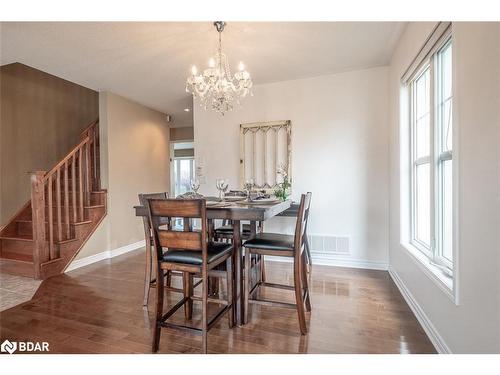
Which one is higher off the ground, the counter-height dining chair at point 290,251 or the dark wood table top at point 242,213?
the dark wood table top at point 242,213

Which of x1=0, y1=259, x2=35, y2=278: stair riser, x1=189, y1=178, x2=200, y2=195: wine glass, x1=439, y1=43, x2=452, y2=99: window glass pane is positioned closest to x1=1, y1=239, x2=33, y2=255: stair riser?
x1=0, y1=259, x2=35, y2=278: stair riser

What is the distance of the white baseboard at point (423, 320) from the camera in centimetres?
173

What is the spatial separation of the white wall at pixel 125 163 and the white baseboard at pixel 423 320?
4.07 metres

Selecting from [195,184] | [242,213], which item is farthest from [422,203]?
[195,184]

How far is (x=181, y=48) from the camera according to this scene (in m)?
2.91

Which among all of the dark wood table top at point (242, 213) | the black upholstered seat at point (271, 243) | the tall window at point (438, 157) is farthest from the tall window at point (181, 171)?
the tall window at point (438, 157)

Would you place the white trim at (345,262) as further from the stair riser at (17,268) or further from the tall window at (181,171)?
the tall window at (181,171)

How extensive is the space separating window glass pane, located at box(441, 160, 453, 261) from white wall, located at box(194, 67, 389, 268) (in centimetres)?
153

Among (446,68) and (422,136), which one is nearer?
(446,68)

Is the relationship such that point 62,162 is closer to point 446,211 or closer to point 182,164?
point 446,211

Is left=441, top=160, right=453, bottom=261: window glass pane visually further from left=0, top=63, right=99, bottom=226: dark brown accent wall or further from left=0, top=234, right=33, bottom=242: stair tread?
left=0, top=63, right=99, bottom=226: dark brown accent wall

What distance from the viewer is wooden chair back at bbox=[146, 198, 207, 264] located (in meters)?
1.65

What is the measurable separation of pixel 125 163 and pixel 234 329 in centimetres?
356

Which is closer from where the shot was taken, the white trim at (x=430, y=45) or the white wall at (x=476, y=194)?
the white wall at (x=476, y=194)
